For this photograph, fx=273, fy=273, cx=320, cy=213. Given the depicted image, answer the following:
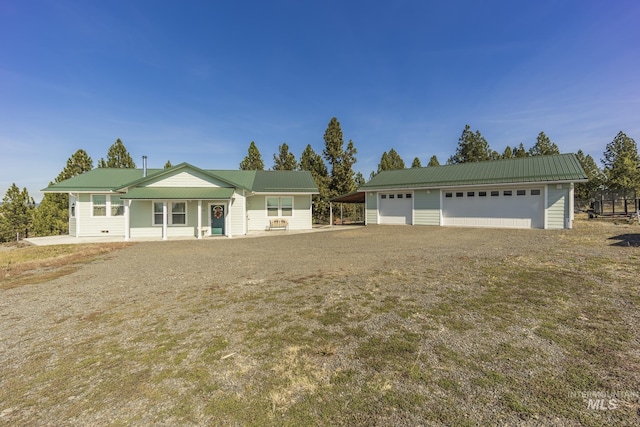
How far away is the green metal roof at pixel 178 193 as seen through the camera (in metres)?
15.1

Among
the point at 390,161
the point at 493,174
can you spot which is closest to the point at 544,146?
the point at 390,161

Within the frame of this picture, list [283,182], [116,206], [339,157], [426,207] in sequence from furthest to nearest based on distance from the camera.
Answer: [339,157], [283,182], [426,207], [116,206]

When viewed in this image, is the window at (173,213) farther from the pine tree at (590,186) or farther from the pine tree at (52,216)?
the pine tree at (590,186)

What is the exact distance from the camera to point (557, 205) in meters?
15.9

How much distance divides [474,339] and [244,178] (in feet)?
66.0

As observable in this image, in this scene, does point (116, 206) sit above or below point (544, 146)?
below

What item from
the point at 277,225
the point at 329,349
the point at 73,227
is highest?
the point at 73,227

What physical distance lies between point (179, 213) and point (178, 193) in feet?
5.27

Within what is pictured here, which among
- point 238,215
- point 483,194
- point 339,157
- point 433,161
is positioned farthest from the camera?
point 433,161

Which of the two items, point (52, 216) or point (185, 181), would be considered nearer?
point (185, 181)

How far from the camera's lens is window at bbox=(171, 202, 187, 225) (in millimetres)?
16781

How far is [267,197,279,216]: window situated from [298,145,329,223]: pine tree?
8.83 meters

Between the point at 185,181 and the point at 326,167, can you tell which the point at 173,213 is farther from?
the point at 326,167

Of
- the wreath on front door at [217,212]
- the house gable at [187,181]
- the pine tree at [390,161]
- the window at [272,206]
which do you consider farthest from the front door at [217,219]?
the pine tree at [390,161]
